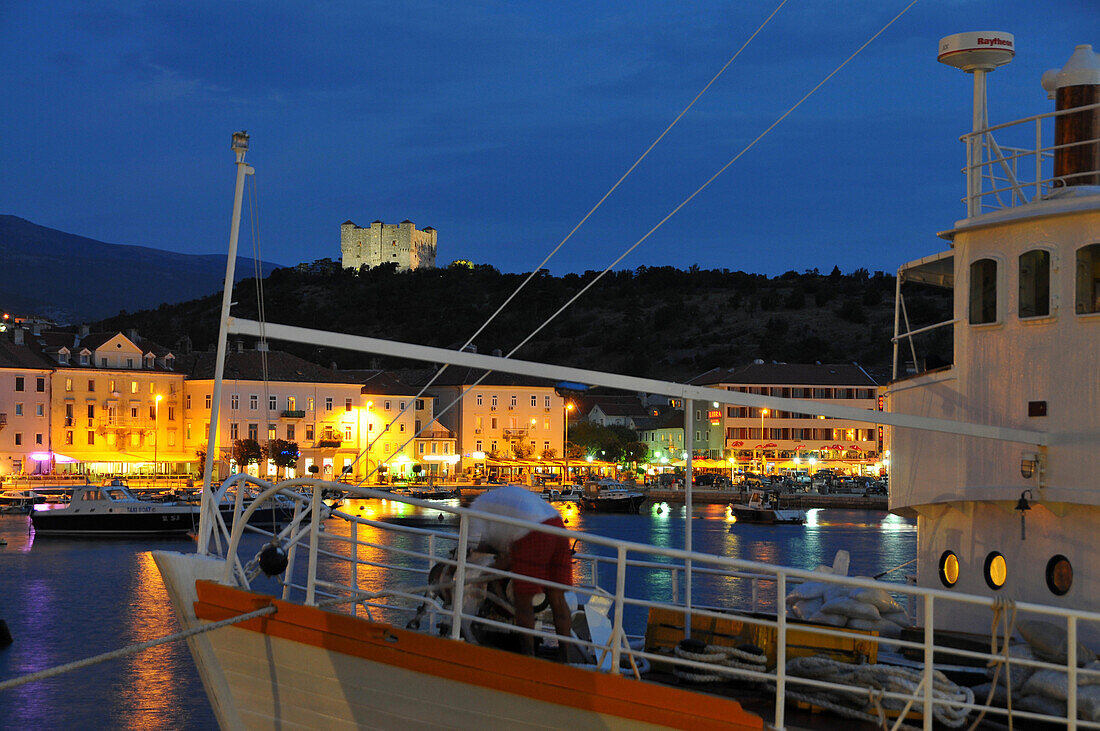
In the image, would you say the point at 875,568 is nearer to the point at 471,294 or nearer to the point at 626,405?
the point at 626,405

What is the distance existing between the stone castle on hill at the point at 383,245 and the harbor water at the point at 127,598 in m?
113

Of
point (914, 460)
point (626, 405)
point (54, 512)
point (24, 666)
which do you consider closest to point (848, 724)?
point (914, 460)

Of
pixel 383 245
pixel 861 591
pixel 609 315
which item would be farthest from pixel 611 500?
pixel 383 245

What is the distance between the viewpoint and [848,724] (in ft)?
25.8

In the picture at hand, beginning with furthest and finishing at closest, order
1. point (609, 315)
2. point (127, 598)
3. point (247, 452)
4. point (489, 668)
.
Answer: point (609, 315)
point (247, 452)
point (127, 598)
point (489, 668)

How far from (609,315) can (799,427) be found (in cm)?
5064

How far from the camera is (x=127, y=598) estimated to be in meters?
34.8

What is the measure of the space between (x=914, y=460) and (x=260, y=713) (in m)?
6.22

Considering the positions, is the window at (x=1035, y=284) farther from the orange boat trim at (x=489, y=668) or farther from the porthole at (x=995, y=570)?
the orange boat trim at (x=489, y=668)

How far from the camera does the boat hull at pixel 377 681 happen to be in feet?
24.9

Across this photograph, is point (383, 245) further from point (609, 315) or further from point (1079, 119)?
point (1079, 119)

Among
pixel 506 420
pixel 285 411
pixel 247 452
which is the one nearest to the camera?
pixel 247 452

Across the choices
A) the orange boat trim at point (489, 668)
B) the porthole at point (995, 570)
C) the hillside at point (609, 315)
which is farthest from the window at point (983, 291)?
the hillside at point (609, 315)

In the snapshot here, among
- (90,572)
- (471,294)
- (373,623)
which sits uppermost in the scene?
(471,294)
